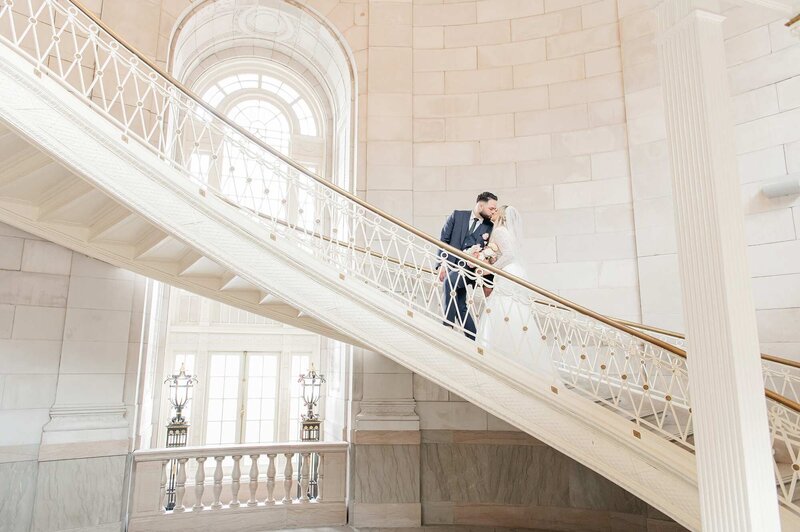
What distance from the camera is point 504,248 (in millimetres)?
5445

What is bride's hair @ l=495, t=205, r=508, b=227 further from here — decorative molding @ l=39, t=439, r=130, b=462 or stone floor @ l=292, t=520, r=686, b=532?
decorative molding @ l=39, t=439, r=130, b=462

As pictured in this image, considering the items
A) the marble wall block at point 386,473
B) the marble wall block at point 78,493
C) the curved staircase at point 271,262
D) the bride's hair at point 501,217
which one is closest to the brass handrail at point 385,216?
the curved staircase at point 271,262

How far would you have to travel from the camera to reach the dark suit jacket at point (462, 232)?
235 inches

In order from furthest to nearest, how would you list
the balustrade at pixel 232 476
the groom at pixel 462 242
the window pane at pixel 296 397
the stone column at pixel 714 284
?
the window pane at pixel 296 397 → the balustrade at pixel 232 476 → the groom at pixel 462 242 → the stone column at pixel 714 284

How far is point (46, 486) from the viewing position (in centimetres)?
591

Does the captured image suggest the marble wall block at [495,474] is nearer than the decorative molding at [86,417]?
No

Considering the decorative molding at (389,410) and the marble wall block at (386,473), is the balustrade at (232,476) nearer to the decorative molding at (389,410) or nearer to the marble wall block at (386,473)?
the marble wall block at (386,473)

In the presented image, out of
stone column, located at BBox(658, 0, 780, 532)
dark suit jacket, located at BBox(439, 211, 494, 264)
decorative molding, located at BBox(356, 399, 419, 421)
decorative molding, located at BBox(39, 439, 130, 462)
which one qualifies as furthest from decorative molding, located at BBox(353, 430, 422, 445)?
stone column, located at BBox(658, 0, 780, 532)

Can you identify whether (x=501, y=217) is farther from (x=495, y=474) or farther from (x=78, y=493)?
(x=78, y=493)

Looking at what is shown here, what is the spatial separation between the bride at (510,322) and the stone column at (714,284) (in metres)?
1.86

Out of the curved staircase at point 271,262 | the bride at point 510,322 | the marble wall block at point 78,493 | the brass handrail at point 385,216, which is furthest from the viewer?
the marble wall block at point 78,493

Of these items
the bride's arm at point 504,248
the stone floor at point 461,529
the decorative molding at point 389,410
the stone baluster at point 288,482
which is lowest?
the stone floor at point 461,529

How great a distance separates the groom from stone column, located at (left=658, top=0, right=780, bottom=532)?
7.44 ft

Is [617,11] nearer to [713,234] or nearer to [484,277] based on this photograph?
[484,277]
